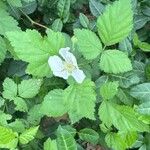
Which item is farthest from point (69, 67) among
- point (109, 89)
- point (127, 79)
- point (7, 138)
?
point (7, 138)

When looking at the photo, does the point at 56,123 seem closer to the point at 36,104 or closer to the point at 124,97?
the point at 36,104

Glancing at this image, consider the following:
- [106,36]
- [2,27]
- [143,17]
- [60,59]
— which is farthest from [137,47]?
[2,27]

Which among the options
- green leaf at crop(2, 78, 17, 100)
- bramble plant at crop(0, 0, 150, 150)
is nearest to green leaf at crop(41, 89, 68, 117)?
bramble plant at crop(0, 0, 150, 150)

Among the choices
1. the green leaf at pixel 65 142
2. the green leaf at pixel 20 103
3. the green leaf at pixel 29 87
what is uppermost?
the green leaf at pixel 29 87

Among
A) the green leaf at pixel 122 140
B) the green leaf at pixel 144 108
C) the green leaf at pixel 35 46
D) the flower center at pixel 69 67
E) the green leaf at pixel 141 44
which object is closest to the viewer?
the green leaf at pixel 35 46

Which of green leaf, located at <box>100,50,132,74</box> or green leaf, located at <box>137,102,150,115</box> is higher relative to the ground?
green leaf, located at <box>100,50,132,74</box>

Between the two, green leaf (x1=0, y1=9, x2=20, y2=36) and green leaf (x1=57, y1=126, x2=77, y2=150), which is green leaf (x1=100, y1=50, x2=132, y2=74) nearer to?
green leaf (x1=57, y1=126, x2=77, y2=150)

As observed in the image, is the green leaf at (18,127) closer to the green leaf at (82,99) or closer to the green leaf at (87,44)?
the green leaf at (82,99)

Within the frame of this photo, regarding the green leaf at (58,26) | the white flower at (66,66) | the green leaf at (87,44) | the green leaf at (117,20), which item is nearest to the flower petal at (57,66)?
the white flower at (66,66)

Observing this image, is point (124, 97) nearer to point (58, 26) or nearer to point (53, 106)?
point (53, 106)
